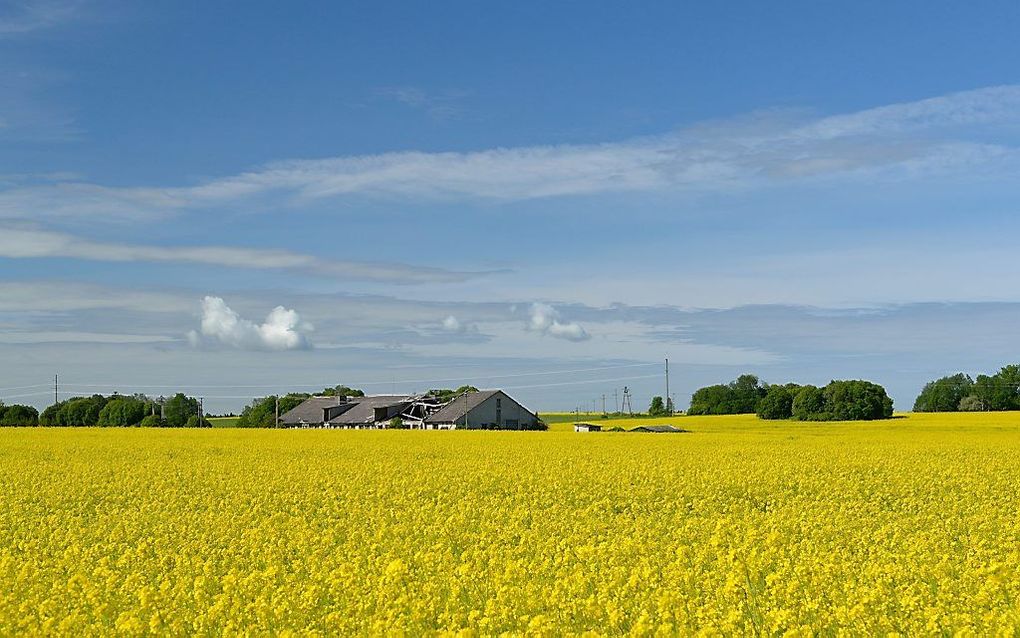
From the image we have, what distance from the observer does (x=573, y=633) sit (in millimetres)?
7309

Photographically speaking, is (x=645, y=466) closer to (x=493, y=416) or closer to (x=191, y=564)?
(x=191, y=564)

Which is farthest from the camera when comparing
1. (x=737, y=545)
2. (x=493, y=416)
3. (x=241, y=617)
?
(x=493, y=416)

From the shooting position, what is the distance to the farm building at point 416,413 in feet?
267

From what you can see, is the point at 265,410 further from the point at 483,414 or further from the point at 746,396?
the point at 746,396

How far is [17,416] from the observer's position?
83.5 meters

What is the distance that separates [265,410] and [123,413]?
18.1 m

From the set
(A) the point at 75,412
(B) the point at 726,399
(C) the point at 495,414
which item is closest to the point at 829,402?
(B) the point at 726,399

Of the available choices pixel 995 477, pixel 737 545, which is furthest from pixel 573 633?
pixel 995 477

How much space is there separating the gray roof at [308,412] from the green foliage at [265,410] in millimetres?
1482

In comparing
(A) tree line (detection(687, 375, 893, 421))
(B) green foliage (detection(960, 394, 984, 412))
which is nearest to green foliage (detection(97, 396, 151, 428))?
(A) tree line (detection(687, 375, 893, 421))

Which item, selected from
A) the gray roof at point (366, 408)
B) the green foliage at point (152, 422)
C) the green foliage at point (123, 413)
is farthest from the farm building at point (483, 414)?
the green foliage at point (123, 413)

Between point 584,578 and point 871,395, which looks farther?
point 871,395

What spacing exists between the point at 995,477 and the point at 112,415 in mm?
80396

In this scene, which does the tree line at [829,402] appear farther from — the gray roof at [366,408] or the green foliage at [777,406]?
the gray roof at [366,408]
